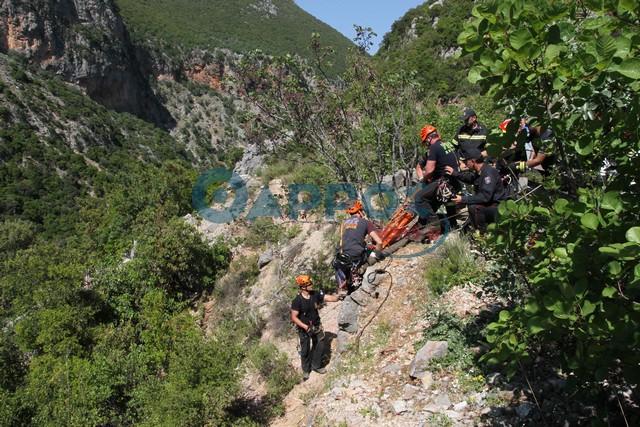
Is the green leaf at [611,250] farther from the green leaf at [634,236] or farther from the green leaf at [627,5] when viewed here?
the green leaf at [627,5]

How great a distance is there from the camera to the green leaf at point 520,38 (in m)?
1.65

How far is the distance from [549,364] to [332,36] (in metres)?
108

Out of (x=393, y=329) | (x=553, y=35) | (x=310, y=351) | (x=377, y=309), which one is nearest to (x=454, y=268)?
(x=393, y=329)

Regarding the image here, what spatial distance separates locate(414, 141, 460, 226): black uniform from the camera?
5980 millimetres

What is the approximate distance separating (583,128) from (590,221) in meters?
0.53

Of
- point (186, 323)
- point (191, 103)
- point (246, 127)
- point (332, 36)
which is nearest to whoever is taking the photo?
point (246, 127)

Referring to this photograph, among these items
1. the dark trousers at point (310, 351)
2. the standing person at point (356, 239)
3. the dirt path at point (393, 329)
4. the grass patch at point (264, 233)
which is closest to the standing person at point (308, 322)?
the dark trousers at point (310, 351)

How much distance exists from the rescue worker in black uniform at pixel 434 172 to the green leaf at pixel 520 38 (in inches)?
167

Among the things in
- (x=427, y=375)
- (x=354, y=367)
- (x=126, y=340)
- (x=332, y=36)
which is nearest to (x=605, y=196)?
(x=427, y=375)

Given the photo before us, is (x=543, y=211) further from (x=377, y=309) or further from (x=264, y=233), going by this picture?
(x=264, y=233)

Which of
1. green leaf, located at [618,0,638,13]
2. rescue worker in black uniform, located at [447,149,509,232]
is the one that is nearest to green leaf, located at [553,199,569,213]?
green leaf, located at [618,0,638,13]

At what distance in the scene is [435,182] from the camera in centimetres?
614

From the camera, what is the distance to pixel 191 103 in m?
82.4

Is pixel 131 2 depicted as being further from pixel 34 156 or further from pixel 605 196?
pixel 605 196
